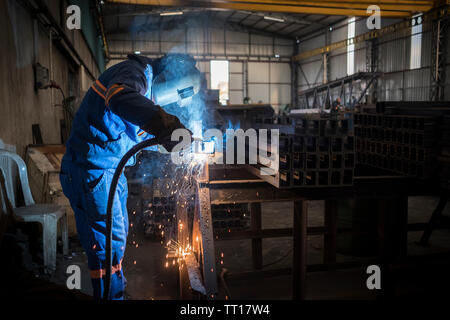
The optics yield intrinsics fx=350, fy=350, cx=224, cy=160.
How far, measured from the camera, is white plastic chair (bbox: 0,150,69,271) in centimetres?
351

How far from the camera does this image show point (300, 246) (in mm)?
2736

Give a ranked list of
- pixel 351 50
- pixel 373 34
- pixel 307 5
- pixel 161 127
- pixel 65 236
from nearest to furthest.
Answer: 1. pixel 161 127
2. pixel 65 236
3. pixel 307 5
4. pixel 373 34
5. pixel 351 50

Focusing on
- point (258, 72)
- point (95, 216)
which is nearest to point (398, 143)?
point (95, 216)

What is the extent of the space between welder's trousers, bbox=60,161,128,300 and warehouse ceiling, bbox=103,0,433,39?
28.7 ft

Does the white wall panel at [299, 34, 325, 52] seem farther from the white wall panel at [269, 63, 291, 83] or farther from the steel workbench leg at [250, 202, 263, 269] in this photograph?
the steel workbench leg at [250, 202, 263, 269]

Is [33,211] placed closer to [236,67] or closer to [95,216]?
[95,216]

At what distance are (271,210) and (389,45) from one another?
12.3 metres

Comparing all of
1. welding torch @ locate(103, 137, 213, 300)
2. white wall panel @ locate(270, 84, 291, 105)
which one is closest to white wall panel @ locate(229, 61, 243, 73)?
white wall panel @ locate(270, 84, 291, 105)

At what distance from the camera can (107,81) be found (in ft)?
7.20

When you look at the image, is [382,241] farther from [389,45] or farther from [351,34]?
[351,34]

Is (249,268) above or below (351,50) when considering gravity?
below

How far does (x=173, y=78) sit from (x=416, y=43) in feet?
47.7
